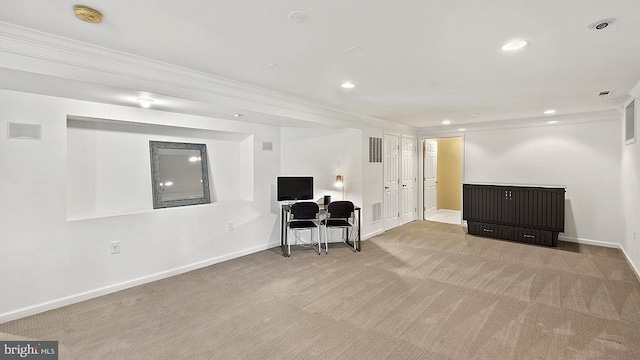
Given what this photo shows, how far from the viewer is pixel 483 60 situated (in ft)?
8.87

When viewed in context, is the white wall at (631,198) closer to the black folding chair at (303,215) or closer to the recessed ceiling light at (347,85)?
the recessed ceiling light at (347,85)

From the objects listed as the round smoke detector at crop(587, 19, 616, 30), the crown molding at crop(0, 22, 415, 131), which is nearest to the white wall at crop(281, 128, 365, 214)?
the crown molding at crop(0, 22, 415, 131)

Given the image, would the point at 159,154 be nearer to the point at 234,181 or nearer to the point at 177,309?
the point at 234,181

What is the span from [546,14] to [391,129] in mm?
4578

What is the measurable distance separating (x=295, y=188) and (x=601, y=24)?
4.03 metres

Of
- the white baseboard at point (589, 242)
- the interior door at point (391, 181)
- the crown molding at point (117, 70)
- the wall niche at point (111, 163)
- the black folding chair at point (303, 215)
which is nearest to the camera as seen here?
the crown molding at point (117, 70)

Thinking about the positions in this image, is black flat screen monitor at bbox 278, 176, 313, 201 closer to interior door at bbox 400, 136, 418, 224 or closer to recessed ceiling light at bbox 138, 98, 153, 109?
recessed ceiling light at bbox 138, 98, 153, 109

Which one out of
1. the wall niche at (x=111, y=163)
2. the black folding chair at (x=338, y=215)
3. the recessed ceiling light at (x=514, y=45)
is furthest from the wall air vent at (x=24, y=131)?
the recessed ceiling light at (x=514, y=45)

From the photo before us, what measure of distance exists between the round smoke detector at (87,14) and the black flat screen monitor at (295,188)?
330cm

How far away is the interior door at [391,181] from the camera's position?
250 inches

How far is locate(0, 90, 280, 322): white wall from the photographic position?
9.20 feet

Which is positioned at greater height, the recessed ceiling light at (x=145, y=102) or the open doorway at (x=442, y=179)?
the recessed ceiling light at (x=145, y=102)

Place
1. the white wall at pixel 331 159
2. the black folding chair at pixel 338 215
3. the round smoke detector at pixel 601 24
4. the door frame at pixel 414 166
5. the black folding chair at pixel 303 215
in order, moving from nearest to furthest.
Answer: the round smoke detector at pixel 601 24 → the black folding chair at pixel 303 215 → the black folding chair at pixel 338 215 → the white wall at pixel 331 159 → the door frame at pixel 414 166

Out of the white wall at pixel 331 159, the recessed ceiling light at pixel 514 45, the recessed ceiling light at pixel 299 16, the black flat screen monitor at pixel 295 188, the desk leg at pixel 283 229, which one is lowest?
the desk leg at pixel 283 229
